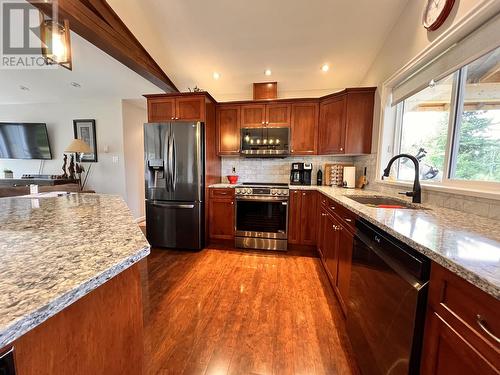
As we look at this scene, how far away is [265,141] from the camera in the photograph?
321cm

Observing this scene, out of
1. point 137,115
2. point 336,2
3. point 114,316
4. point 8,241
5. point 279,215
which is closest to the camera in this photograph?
point 114,316

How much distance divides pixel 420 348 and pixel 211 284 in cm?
175

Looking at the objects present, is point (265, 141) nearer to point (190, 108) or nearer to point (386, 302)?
point (190, 108)

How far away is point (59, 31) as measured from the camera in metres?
1.32

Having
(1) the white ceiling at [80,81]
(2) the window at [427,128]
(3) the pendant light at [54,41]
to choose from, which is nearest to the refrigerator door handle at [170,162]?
(1) the white ceiling at [80,81]

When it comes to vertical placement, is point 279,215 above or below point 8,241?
below

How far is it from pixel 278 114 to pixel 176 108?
148cm

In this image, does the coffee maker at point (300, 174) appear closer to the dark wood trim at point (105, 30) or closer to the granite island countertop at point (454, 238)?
the granite island countertop at point (454, 238)

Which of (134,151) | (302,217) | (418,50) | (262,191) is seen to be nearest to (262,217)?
(262,191)

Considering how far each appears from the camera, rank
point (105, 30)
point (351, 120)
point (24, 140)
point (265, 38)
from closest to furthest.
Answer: point (105, 30), point (265, 38), point (351, 120), point (24, 140)

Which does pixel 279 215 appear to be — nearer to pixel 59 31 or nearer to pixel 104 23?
pixel 59 31

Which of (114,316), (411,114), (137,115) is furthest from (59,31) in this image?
(137,115)

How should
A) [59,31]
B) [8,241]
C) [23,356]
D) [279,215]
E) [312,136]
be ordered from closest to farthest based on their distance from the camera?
1. [23,356]
2. [8,241]
3. [59,31]
4. [279,215]
5. [312,136]

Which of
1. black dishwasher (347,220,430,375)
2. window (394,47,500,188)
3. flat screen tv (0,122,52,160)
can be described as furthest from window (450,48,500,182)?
flat screen tv (0,122,52,160)
